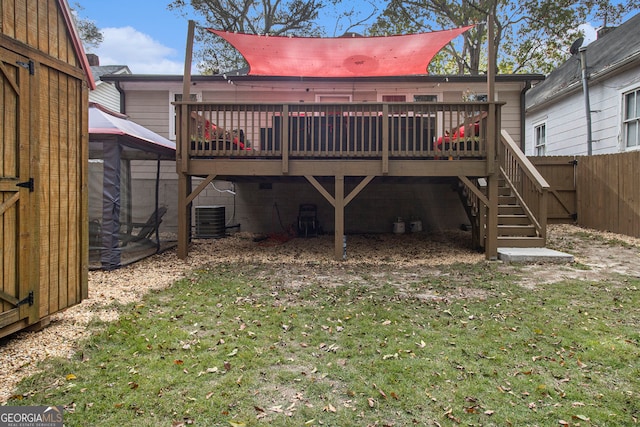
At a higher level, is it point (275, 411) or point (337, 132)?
point (337, 132)

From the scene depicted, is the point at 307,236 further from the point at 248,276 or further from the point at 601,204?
the point at 601,204

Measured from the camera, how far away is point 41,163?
10.1ft

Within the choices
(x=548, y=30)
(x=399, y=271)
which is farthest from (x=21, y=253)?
(x=548, y=30)

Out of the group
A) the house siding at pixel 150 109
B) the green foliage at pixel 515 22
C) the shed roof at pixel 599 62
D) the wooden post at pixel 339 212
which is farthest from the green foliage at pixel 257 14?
the wooden post at pixel 339 212

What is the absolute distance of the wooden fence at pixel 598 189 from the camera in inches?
313

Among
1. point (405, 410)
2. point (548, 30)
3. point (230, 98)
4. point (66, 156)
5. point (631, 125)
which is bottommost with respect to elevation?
point (405, 410)

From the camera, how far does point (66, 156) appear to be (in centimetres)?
337

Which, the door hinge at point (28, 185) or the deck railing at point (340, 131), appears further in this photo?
the deck railing at point (340, 131)

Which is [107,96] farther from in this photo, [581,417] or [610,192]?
[581,417]

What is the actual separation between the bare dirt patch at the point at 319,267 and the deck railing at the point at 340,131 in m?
1.76

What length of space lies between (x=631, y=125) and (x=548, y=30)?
9.31m

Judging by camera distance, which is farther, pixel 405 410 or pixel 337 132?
pixel 337 132

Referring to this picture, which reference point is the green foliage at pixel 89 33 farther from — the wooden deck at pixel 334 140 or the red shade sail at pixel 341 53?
the wooden deck at pixel 334 140

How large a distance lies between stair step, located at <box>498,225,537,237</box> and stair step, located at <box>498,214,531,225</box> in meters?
0.18
